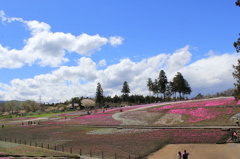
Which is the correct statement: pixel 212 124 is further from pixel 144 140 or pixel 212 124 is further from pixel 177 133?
pixel 144 140

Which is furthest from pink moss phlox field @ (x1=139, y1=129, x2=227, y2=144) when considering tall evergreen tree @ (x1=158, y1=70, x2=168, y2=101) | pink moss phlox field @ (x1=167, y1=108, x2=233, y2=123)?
tall evergreen tree @ (x1=158, y1=70, x2=168, y2=101)

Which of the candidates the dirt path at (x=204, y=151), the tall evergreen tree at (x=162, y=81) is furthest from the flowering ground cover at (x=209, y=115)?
the tall evergreen tree at (x=162, y=81)

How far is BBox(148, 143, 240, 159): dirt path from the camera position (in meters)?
20.4

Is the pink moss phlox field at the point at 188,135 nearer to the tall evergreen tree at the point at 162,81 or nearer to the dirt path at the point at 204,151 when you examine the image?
the dirt path at the point at 204,151

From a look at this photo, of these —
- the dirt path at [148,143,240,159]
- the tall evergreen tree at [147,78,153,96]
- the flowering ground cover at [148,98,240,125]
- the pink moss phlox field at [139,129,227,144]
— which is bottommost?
the dirt path at [148,143,240,159]

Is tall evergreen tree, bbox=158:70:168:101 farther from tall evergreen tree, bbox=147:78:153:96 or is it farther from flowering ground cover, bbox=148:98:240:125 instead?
flowering ground cover, bbox=148:98:240:125

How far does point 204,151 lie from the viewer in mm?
22047

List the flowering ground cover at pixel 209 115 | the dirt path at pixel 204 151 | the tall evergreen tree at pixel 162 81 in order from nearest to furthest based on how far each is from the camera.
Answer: the dirt path at pixel 204 151 < the flowering ground cover at pixel 209 115 < the tall evergreen tree at pixel 162 81

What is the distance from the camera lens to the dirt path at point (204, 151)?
20.4 meters

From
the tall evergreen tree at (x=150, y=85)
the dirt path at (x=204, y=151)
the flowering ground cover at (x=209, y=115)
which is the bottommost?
the dirt path at (x=204, y=151)

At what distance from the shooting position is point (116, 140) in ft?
98.6

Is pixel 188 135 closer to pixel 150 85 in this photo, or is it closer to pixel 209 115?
pixel 209 115

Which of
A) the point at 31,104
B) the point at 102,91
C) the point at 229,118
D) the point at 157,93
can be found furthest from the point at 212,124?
the point at 31,104

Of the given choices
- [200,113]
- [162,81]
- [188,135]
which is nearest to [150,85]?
[162,81]
